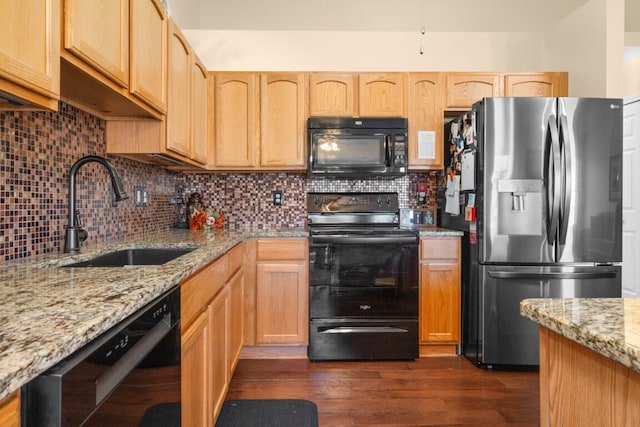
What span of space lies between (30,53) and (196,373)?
1.11 meters

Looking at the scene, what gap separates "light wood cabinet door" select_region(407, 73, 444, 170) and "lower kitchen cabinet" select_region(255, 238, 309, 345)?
124 centimetres

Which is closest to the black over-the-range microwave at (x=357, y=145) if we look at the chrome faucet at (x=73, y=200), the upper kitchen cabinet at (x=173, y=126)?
the upper kitchen cabinet at (x=173, y=126)

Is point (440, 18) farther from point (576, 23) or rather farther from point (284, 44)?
point (284, 44)

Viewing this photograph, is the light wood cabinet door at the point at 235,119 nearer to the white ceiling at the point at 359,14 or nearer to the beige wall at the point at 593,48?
the white ceiling at the point at 359,14

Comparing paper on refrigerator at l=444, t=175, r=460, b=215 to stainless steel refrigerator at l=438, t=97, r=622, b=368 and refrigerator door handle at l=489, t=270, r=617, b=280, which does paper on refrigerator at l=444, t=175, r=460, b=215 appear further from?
refrigerator door handle at l=489, t=270, r=617, b=280

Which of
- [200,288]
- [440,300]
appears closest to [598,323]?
[200,288]

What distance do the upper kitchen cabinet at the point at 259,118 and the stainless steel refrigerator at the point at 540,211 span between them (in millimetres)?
1328

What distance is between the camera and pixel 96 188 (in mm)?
1952

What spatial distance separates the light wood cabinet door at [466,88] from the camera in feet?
9.84

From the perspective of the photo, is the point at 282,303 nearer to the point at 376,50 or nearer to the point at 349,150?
the point at 349,150

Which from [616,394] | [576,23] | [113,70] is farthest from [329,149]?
[616,394]

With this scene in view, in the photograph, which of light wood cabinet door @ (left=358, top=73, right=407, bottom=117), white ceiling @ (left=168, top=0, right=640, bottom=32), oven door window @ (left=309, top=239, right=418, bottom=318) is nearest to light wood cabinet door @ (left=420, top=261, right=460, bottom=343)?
oven door window @ (left=309, top=239, right=418, bottom=318)

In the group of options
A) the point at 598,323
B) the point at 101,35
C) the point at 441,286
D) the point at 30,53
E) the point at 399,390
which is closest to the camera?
the point at 598,323

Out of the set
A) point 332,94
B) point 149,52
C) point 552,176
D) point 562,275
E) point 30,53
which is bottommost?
point 562,275
